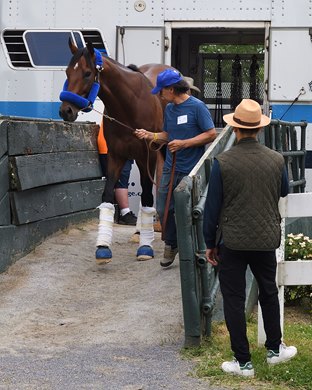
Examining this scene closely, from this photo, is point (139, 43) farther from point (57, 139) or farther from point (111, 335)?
point (111, 335)

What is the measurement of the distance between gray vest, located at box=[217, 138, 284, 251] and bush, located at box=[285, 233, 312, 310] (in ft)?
7.09

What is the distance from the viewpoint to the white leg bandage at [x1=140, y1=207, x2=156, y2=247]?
9039mm

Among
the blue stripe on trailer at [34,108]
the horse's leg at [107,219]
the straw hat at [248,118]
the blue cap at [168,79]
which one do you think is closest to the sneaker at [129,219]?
the blue stripe on trailer at [34,108]

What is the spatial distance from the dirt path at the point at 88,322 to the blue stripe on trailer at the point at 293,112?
2439mm

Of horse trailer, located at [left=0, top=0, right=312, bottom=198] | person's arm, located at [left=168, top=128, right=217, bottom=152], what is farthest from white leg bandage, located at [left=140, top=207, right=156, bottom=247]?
horse trailer, located at [left=0, top=0, right=312, bottom=198]

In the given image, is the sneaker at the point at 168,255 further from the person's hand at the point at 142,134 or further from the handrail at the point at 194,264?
the handrail at the point at 194,264

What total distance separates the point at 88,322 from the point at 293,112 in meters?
5.08

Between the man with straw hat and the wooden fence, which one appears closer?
the man with straw hat

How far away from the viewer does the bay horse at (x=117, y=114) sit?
848 centimetres

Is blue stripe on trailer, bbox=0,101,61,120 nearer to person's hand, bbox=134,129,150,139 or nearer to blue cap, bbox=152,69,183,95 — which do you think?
person's hand, bbox=134,129,150,139

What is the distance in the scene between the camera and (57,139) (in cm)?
980

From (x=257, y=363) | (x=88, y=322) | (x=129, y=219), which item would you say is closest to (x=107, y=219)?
(x=88, y=322)

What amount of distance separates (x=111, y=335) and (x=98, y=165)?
4.94 metres

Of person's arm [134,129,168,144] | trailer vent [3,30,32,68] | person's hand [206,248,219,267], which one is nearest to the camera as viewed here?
person's hand [206,248,219,267]
